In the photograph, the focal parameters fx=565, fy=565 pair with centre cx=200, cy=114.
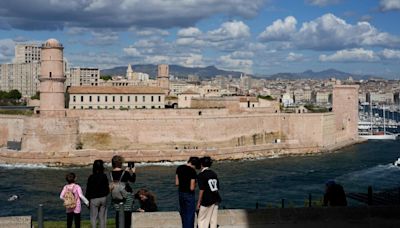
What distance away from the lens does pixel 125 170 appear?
6.94 m

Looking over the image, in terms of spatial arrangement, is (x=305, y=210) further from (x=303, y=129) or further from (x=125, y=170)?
(x=303, y=129)

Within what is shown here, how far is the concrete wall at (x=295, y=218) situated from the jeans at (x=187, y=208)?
1.87 ft

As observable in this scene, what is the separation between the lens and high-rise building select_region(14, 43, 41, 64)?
108 m

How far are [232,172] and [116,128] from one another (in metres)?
8.63

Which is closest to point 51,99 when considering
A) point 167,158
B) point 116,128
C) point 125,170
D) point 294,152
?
point 116,128

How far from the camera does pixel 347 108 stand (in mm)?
48688

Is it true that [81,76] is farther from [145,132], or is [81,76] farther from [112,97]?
[145,132]

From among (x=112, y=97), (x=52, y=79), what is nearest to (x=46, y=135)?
(x=52, y=79)

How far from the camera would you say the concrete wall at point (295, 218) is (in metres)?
7.31

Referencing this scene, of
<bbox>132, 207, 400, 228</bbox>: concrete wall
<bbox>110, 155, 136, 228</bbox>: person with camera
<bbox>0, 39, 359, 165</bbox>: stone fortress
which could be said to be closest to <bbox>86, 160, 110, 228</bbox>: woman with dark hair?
<bbox>110, 155, 136, 228</bbox>: person with camera

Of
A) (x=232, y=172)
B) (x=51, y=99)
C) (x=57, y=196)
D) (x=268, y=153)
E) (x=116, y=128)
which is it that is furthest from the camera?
(x=268, y=153)

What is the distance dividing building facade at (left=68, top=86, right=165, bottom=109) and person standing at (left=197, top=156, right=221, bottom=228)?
32918 millimetres

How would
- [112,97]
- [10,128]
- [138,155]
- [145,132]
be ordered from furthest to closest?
[112,97] → [10,128] → [145,132] → [138,155]

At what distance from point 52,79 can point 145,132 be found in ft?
21.8
